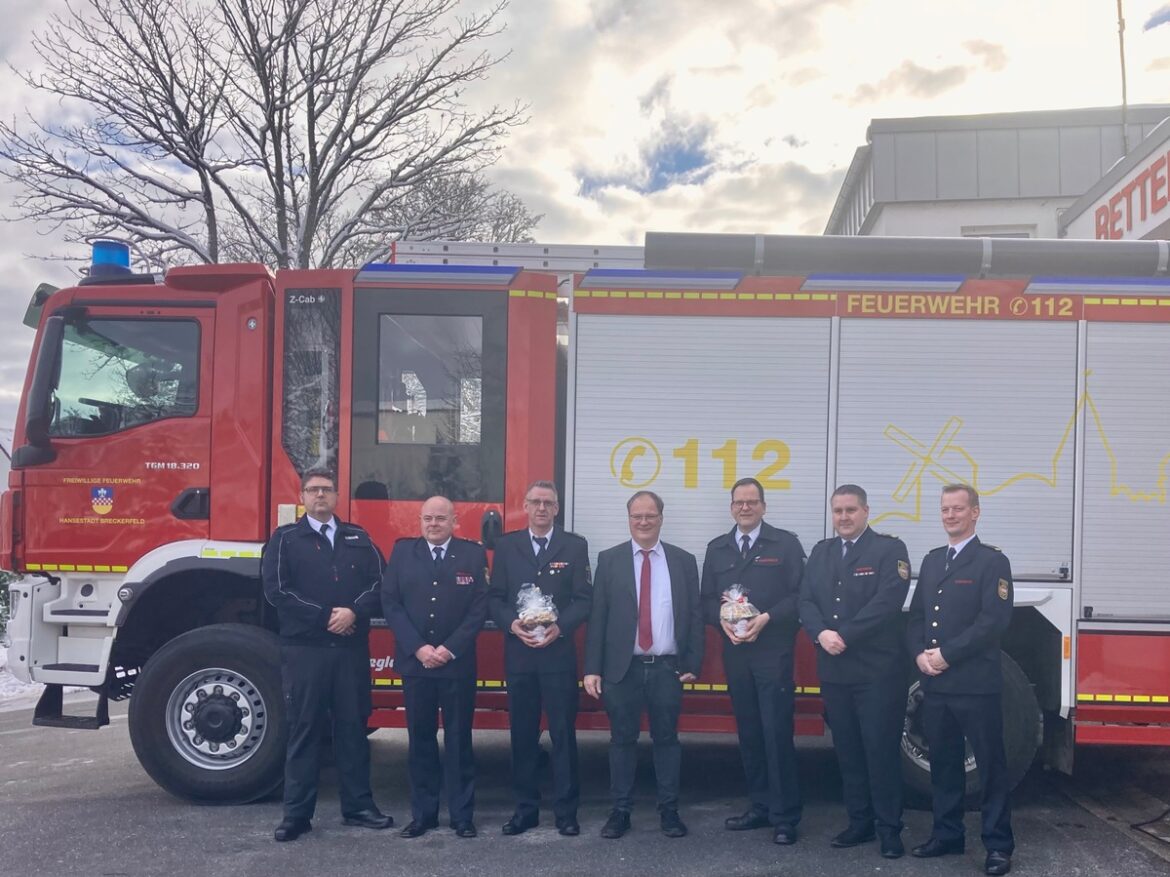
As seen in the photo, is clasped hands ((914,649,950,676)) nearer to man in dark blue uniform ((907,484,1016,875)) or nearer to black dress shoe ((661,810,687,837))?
man in dark blue uniform ((907,484,1016,875))

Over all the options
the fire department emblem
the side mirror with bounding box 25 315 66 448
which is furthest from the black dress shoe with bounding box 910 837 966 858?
the side mirror with bounding box 25 315 66 448

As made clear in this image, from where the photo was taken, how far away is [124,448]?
6.15 meters

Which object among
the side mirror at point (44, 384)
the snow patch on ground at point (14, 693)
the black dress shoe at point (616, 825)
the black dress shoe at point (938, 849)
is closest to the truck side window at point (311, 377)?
the side mirror at point (44, 384)

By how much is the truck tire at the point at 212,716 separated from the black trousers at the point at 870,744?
3.08 metres

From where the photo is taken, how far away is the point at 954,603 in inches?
203

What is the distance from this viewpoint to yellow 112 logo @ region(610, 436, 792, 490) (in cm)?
590

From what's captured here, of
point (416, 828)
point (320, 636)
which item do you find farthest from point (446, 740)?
point (320, 636)

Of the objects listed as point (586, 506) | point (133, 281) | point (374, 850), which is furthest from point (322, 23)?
point (374, 850)

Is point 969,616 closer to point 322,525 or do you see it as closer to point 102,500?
point 322,525

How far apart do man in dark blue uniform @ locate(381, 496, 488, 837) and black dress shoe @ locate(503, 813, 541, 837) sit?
187 mm

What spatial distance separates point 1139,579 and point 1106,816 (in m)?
1.36

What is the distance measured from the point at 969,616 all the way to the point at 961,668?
0.84 feet

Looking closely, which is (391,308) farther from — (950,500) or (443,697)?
(950,500)

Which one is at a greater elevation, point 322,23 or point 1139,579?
point 322,23
